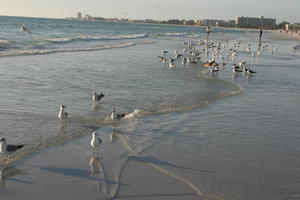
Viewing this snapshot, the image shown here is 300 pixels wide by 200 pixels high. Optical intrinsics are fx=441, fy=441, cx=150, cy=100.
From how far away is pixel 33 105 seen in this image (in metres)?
13.6

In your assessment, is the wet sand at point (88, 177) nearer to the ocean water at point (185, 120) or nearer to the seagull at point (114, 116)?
the ocean water at point (185, 120)

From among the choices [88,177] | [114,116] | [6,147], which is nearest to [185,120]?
[114,116]

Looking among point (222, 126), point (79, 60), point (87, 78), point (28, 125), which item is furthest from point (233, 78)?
point (28, 125)

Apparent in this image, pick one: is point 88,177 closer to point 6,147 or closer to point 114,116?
point 6,147

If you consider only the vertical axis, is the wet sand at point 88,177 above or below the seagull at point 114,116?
below

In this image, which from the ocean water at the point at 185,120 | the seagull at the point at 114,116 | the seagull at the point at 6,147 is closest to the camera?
the ocean water at the point at 185,120

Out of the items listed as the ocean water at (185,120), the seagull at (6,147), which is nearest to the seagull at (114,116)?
the ocean water at (185,120)

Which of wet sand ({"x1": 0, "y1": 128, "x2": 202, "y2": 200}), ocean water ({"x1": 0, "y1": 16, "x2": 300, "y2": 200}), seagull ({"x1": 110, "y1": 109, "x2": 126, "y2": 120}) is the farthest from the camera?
seagull ({"x1": 110, "y1": 109, "x2": 126, "y2": 120})

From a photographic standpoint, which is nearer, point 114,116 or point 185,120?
point 114,116

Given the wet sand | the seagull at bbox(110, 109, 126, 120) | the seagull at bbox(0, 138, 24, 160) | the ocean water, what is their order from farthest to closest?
the seagull at bbox(110, 109, 126, 120) → the seagull at bbox(0, 138, 24, 160) → the ocean water → the wet sand

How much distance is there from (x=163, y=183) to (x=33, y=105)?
23.1 ft

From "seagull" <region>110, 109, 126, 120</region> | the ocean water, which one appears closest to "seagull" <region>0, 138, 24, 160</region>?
the ocean water

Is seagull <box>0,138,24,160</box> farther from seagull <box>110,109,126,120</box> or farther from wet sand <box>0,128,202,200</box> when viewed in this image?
seagull <box>110,109,126,120</box>

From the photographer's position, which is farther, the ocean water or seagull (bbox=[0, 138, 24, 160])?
seagull (bbox=[0, 138, 24, 160])
